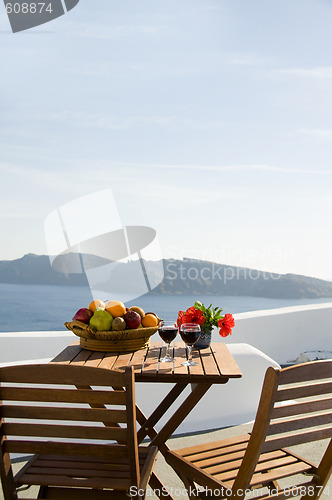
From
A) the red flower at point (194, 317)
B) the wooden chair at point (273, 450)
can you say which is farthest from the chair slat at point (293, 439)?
the red flower at point (194, 317)

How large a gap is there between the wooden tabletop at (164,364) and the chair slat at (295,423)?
0.29 m

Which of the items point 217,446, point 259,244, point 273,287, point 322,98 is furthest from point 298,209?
point 217,446

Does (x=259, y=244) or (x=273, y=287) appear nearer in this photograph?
(x=273, y=287)

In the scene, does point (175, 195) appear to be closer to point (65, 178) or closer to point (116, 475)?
point (65, 178)

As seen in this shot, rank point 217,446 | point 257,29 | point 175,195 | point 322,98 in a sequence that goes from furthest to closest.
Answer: point 175,195
point 322,98
point 257,29
point 217,446

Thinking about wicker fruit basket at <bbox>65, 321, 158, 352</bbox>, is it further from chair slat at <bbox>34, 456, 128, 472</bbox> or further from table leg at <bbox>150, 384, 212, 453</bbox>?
chair slat at <bbox>34, 456, 128, 472</bbox>

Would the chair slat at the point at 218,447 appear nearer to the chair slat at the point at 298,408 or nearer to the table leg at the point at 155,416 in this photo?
the table leg at the point at 155,416

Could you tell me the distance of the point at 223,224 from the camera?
28.6 m

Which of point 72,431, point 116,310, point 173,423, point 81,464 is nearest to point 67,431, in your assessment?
point 72,431

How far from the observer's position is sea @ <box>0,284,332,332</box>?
27.0m

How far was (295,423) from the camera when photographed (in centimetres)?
156

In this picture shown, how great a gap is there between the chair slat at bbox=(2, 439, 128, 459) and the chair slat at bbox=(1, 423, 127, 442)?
33 mm

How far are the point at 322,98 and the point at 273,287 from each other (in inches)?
356

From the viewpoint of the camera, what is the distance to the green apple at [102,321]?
221 cm
